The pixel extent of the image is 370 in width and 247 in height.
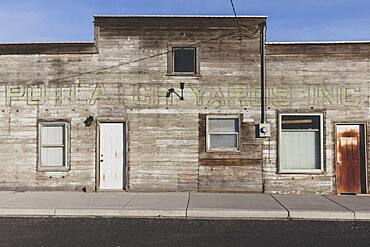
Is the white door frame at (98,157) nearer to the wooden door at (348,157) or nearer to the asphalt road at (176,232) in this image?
the asphalt road at (176,232)

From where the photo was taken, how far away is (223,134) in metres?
14.0

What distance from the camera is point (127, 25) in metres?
14.2

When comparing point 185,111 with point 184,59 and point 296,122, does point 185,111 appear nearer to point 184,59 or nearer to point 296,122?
point 184,59

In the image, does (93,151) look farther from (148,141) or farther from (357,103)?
(357,103)

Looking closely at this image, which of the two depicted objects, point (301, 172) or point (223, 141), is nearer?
point (301, 172)

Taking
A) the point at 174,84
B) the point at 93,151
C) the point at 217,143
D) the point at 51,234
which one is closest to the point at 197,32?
the point at 174,84

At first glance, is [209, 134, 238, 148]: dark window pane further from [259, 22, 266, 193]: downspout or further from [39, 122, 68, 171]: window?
[39, 122, 68, 171]: window

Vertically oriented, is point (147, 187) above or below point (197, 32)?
below

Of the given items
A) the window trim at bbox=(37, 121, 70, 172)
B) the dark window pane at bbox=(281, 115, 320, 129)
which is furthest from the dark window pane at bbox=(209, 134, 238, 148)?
the window trim at bbox=(37, 121, 70, 172)

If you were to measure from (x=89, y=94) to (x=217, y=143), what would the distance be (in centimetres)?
401

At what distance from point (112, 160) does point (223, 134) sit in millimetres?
3319

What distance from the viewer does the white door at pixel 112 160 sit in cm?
1402

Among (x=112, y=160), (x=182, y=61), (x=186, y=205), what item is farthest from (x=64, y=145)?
(x=186, y=205)

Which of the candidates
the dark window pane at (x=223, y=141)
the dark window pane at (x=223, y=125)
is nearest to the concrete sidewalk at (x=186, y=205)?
the dark window pane at (x=223, y=141)
